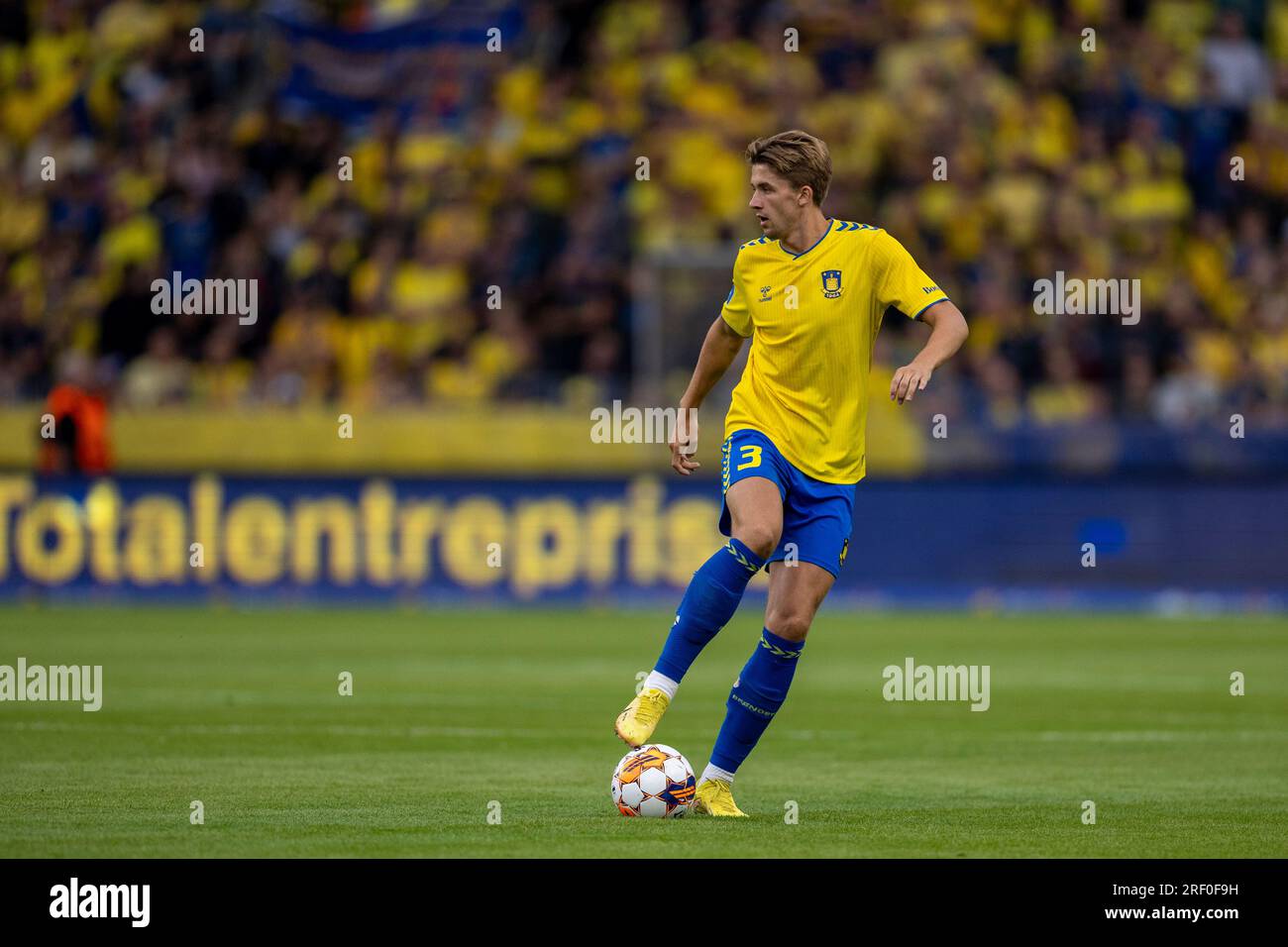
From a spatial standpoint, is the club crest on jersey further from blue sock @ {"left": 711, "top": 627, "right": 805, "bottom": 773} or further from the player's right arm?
blue sock @ {"left": 711, "top": 627, "right": 805, "bottom": 773}

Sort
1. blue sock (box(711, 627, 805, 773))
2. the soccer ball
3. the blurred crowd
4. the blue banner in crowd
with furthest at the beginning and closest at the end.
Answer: the blurred crowd < the blue banner in crowd < blue sock (box(711, 627, 805, 773)) < the soccer ball

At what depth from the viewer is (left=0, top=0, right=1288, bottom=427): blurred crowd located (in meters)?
23.0

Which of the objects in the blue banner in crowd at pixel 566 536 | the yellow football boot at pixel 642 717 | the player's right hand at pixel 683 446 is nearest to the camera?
the yellow football boot at pixel 642 717

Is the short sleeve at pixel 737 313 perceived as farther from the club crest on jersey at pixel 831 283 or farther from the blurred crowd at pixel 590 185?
the blurred crowd at pixel 590 185

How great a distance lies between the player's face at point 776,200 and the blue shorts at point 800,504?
798 mm

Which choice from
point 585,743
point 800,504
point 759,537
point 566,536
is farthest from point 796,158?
point 566,536

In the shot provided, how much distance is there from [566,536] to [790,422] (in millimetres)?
13642

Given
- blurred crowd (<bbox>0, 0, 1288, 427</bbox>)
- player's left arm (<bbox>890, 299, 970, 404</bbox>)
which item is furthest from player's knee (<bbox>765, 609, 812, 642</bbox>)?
blurred crowd (<bbox>0, 0, 1288, 427</bbox>)

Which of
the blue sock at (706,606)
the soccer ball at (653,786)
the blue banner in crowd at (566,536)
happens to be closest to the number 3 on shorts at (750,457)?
the blue sock at (706,606)

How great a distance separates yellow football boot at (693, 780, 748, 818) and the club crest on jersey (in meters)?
1.89

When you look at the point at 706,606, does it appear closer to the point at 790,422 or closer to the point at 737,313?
the point at 790,422

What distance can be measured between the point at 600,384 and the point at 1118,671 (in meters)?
7.54

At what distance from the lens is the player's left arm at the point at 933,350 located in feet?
25.6

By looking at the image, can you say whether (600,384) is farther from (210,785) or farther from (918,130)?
(210,785)
